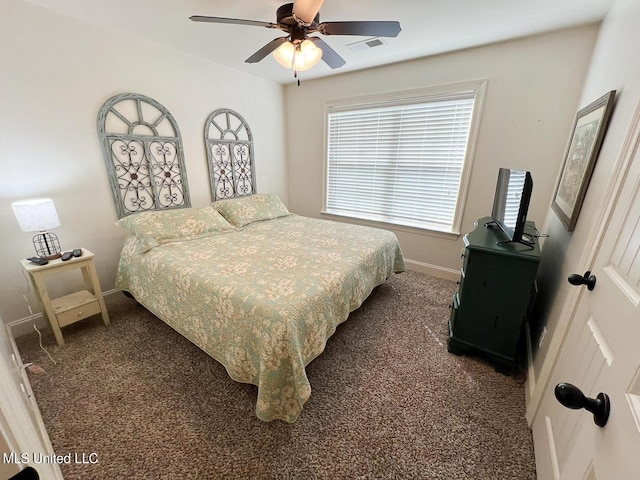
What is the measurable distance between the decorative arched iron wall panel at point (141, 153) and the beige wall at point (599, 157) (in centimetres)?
332

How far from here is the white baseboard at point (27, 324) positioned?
204cm

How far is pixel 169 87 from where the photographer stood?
2.62m

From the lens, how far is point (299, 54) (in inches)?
68.7

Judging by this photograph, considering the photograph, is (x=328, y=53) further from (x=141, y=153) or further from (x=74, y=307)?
(x=74, y=307)

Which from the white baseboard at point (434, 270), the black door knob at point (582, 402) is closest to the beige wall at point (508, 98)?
the white baseboard at point (434, 270)

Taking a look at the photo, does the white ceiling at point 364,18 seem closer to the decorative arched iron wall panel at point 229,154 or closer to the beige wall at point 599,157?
the beige wall at point 599,157

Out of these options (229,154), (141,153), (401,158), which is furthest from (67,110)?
(401,158)

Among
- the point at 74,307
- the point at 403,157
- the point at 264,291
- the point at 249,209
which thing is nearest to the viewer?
the point at 264,291

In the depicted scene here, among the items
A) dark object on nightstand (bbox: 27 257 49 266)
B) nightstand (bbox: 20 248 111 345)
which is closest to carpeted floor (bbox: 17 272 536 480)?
nightstand (bbox: 20 248 111 345)

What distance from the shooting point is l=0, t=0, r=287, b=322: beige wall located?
185 centimetres

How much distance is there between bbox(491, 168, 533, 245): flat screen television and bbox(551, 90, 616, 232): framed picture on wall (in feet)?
0.77

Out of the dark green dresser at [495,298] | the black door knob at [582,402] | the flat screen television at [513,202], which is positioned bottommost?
the dark green dresser at [495,298]

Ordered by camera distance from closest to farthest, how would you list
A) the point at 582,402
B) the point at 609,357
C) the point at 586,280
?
the point at 582,402 < the point at 609,357 < the point at 586,280

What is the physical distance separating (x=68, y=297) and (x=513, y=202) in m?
3.52
